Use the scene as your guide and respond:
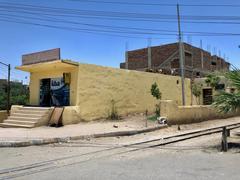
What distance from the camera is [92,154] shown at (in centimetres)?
1011

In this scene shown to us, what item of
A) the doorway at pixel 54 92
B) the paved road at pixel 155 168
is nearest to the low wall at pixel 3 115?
the doorway at pixel 54 92

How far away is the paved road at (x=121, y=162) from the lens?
714 cm

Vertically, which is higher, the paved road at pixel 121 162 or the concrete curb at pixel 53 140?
the concrete curb at pixel 53 140

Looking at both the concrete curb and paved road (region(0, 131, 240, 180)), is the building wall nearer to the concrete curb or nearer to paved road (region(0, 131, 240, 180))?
the concrete curb

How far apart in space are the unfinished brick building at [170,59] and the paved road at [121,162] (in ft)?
90.5

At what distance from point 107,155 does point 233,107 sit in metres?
4.76

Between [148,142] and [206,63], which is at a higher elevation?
[206,63]

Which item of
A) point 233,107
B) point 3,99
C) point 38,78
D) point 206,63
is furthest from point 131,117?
point 206,63

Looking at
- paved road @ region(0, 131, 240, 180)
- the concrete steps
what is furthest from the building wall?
paved road @ region(0, 131, 240, 180)

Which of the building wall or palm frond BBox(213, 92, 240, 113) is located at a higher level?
the building wall

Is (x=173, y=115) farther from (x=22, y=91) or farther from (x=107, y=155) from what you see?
(x=22, y=91)

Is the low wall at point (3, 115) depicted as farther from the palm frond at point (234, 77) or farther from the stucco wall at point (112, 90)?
the palm frond at point (234, 77)

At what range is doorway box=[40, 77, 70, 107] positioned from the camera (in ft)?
63.7

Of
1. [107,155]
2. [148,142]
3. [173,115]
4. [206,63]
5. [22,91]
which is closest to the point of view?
[107,155]
